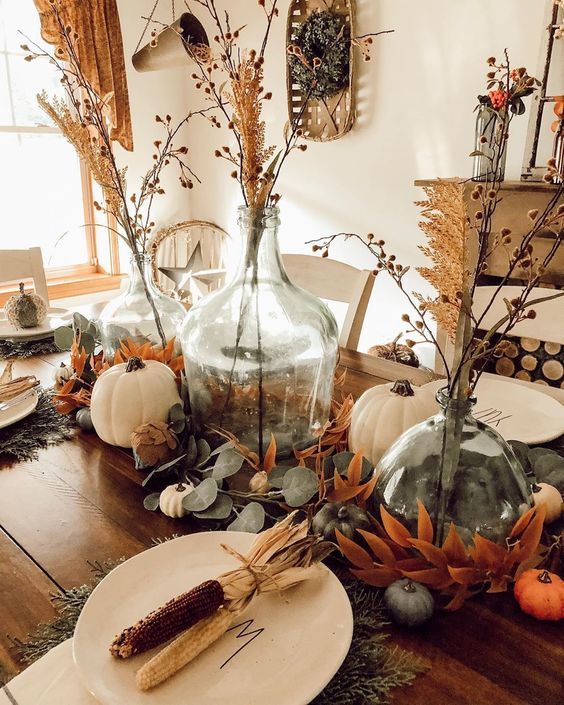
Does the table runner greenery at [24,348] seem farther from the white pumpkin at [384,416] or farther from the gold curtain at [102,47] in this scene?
the gold curtain at [102,47]

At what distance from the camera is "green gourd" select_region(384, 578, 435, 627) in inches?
22.9

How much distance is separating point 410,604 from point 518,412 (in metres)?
0.57

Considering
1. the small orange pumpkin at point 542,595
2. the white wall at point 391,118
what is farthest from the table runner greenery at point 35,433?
the white wall at point 391,118

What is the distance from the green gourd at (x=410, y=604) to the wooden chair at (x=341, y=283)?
3.46 ft

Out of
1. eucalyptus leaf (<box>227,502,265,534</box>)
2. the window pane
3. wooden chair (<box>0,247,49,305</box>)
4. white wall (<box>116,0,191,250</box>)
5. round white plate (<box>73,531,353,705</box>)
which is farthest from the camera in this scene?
white wall (<box>116,0,191,250</box>)

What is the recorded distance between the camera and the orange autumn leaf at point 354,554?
0.63 meters

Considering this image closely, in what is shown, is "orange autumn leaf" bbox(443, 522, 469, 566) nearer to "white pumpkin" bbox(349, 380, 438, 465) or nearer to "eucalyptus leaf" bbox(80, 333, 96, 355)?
"white pumpkin" bbox(349, 380, 438, 465)

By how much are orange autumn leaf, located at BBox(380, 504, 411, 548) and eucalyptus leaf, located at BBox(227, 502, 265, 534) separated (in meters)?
0.15

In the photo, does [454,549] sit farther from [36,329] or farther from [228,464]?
[36,329]

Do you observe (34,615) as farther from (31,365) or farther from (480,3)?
(480,3)

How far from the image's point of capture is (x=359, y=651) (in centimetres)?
56

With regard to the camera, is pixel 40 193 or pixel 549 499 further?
pixel 40 193

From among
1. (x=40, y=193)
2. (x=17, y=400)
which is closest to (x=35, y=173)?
(x=40, y=193)

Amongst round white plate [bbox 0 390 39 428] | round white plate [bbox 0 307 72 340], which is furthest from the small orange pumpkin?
round white plate [bbox 0 307 72 340]
